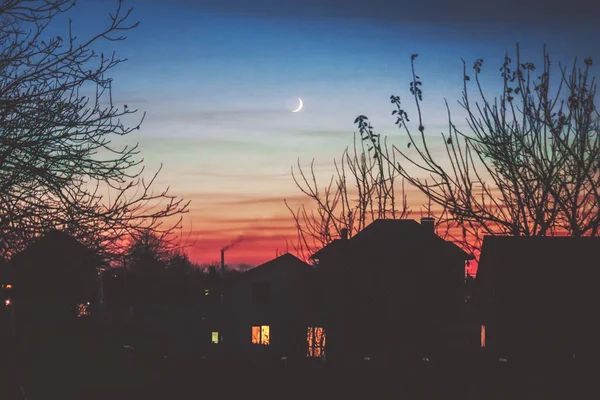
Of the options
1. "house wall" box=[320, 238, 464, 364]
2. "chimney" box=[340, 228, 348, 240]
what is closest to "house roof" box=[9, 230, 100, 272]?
"chimney" box=[340, 228, 348, 240]

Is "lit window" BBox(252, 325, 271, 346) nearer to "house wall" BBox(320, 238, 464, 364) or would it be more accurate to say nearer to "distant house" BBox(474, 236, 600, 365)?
"house wall" BBox(320, 238, 464, 364)

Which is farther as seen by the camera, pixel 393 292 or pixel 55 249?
pixel 393 292

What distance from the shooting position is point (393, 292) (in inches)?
1024

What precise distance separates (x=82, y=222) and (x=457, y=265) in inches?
1289

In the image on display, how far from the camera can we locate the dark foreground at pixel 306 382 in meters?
13.8

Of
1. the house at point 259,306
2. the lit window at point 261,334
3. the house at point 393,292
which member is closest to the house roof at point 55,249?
the house at point 393,292

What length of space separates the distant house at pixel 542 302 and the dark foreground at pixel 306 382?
1933 mm

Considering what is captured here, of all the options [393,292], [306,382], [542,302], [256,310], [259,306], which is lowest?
[306,382]

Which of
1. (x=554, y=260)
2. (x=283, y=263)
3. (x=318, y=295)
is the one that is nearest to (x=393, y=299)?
(x=318, y=295)

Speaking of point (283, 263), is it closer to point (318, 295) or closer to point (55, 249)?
point (318, 295)

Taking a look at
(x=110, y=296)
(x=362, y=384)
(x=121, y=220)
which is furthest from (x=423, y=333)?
(x=110, y=296)

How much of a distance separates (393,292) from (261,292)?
31430 millimetres

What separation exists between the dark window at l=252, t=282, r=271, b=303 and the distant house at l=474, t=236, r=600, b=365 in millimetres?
24312

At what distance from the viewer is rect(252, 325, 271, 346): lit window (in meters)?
56.6
